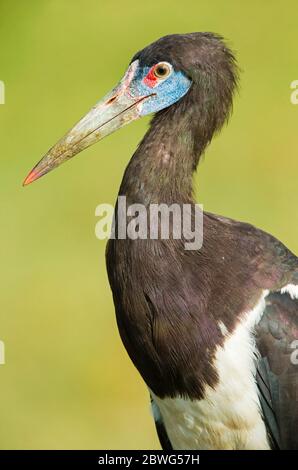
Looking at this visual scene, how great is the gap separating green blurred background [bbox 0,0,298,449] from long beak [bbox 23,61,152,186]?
2.61 metres

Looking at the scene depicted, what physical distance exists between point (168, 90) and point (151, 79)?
0.11m

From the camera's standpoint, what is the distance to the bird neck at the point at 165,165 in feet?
17.8

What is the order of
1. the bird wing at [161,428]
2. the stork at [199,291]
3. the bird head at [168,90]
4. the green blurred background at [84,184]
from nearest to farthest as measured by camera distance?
A: the stork at [199,291]
the bird head at [168,90]
the bird wing at [161,428]
the green blurred background at [84,184]

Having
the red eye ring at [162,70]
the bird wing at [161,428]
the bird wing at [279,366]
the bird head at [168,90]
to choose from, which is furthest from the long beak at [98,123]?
the bird wing at [161,428]

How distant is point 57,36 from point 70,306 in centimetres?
387

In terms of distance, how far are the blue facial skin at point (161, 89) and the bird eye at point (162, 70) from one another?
2cm

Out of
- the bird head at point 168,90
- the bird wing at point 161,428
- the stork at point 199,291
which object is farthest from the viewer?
the bird wing at point 161,428

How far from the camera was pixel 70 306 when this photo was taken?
31.3 feet

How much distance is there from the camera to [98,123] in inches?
223

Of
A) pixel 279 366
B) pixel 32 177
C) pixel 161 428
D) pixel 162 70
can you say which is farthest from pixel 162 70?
pixel 161 428

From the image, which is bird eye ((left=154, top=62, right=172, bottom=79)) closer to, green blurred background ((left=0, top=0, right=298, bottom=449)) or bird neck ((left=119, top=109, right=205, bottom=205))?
bird neck ((left=119, top=109, right=205, bottom=205))

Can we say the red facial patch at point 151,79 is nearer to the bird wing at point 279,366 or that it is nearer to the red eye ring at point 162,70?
the red eye ring at point 162,70

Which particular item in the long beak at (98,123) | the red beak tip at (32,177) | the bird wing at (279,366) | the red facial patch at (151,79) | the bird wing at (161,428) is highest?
the red facial patch at (151,79)

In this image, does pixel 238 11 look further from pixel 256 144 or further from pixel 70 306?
pixel 70 306
